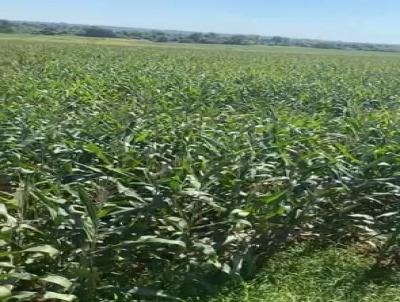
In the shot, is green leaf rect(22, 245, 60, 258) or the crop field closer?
green leaf rect(22, 245, 60, 258)

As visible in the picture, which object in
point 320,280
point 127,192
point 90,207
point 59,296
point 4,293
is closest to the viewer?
point 4,293

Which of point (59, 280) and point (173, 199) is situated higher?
point (173, 199)

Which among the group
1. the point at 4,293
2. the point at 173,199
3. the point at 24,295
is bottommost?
the point at 24,295

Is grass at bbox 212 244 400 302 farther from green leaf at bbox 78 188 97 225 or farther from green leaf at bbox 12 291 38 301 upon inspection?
green leaf at bbox 12 291 38 301

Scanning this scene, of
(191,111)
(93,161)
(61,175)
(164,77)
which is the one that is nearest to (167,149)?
(93,161)

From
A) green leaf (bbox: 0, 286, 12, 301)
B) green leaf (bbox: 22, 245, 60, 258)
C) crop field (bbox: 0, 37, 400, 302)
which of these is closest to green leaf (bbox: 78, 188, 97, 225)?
crop field (bbox: 0, 37, 400, 302)

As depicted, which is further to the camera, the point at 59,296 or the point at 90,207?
the point at 90,207

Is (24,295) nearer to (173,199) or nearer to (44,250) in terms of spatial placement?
(44,250)

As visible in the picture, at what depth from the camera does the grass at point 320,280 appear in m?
3.11

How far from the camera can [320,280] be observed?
333cm

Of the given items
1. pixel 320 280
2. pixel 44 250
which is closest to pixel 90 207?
pixel 44 250

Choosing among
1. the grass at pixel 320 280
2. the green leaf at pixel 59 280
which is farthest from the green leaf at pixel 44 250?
the grass at pixel 320 280

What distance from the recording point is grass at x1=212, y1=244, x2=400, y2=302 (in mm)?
3105

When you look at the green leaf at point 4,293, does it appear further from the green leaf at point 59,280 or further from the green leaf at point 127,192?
the green leaf at point 127,192
